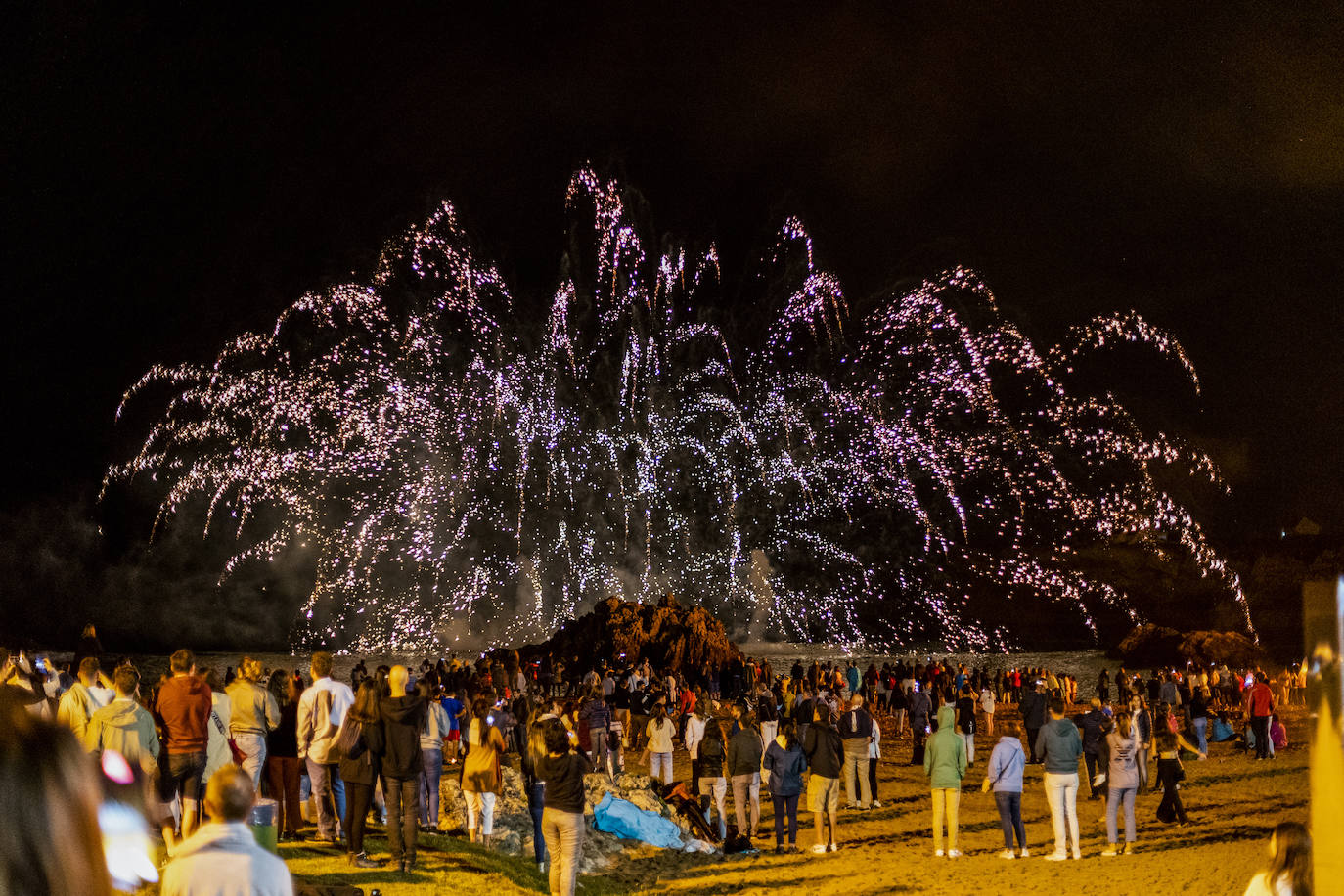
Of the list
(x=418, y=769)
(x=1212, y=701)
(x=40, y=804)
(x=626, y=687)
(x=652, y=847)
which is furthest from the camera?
(x=1212, y=701)

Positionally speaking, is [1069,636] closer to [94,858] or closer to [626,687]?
[626,687]

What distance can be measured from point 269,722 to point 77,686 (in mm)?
2060

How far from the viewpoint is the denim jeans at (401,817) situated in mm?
10156

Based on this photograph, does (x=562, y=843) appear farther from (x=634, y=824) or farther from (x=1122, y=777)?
(x=1122, y=777)

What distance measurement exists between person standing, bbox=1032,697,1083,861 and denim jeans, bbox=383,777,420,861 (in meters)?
7.08

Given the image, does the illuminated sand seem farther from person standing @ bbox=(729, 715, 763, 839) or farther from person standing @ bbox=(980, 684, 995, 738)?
person standing @ bbox=(980, 684, 995, 738)

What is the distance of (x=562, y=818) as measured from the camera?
9422mm

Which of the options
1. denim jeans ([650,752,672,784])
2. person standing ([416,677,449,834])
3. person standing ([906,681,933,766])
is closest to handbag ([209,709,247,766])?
person standing ([416,677,449,834])

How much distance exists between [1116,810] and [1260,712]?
11161mm

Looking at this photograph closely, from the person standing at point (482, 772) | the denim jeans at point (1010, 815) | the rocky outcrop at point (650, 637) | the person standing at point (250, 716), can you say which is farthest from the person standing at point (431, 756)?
the rocky outcrop at point (650, 637)

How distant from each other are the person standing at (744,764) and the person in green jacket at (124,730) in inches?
321

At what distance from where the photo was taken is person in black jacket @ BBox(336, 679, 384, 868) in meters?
10.1

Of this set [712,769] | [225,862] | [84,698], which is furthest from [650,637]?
[225,862]

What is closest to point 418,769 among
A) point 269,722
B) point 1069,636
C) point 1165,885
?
point 269,722
